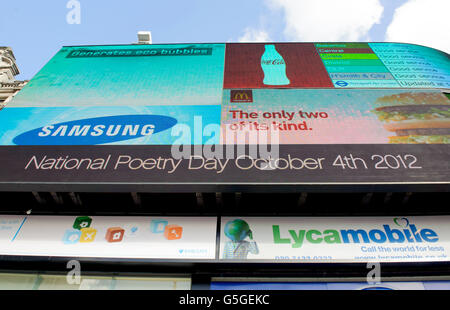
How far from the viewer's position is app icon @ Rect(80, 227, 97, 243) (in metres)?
7.05

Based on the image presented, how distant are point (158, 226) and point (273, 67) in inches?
350

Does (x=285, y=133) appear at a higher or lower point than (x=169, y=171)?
higher

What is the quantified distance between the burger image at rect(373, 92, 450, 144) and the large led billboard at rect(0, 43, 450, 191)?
0.12 ft

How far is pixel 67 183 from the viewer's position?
7445 mm

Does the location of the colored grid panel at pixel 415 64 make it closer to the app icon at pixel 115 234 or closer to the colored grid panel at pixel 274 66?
the colored grid panel at pixel 274 66

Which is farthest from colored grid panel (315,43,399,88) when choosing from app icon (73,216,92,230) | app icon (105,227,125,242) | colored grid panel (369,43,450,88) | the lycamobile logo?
app icon (73,216,92,230)

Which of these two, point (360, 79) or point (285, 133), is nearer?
point (285, 133)

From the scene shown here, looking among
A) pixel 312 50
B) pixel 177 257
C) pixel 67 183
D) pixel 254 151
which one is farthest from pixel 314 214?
pixel 312 50

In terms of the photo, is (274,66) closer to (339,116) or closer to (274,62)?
Result: (274,62)

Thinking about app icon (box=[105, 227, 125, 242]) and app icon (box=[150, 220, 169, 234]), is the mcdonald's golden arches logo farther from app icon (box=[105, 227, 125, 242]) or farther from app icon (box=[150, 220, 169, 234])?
app icon (box=[105, 227, 125, 242])

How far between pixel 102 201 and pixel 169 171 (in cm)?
206

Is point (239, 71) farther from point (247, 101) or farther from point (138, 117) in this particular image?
point (138, 117)

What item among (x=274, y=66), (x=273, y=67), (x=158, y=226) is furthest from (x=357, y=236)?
(x=274, y=66)
